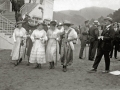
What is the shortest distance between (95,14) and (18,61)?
290 feet

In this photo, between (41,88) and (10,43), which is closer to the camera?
(41,88)

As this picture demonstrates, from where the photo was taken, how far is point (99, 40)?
796cm

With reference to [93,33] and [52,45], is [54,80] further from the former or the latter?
[93,33]

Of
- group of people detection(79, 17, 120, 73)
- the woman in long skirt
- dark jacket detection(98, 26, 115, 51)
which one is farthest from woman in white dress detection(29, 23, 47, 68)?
dark jacket detection(98, 26, 115, 51)

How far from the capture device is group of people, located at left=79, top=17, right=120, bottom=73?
7.77 m

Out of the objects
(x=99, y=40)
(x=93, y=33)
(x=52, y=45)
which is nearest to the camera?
(x=99, y=40)

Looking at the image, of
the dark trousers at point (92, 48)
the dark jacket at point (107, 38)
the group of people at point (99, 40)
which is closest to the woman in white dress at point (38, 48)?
the group of people at point (99, 40)

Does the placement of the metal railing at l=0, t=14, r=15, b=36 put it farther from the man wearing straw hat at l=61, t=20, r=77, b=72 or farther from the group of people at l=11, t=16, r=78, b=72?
the man wearing straw hat at l=61, t=20, r=77, b=72

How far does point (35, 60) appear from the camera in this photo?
8469mm

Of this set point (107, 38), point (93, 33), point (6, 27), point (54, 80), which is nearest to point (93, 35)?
point (93, 33)

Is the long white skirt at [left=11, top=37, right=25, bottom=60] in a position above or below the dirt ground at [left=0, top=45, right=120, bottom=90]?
above

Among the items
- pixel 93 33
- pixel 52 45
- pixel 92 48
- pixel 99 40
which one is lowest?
pixel 92 48

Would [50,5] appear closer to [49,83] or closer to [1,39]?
[1,39]

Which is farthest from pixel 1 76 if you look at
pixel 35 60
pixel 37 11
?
pixel 37 11
